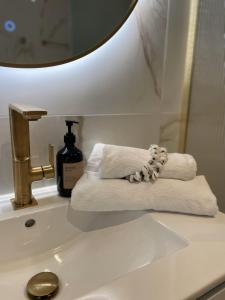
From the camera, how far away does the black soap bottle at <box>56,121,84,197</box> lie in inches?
25.2

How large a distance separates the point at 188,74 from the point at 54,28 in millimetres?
481

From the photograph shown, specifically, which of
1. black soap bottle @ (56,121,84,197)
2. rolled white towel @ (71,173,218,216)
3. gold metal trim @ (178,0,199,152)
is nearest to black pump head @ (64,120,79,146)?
black soap bottle @ (56,121,84,197)

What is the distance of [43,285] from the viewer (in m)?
0.50

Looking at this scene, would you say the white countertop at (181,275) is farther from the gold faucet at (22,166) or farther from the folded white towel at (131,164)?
the gold faucet at (22,166)

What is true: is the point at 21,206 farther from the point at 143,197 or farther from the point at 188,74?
the point at 188,74

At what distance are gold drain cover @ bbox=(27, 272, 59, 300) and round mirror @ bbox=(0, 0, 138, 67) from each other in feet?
1.56

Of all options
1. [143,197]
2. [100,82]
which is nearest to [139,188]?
[143,197]

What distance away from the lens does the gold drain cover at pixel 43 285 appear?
0.48 metres

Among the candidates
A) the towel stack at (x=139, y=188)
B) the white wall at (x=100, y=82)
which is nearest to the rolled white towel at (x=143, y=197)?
the towel stack at (x=139, y=188)

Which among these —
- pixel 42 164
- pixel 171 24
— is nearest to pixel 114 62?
pixel 171 24

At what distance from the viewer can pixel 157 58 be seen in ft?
2.64

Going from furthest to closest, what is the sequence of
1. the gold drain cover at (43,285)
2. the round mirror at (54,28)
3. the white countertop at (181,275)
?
the round mirror at (54,28) < the gold drain cover at (43,285) < the white countertop at (181,275)

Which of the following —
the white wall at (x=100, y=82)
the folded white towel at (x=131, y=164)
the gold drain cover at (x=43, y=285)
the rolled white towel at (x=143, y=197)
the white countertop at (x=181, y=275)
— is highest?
the white wall at (x=100, y=82)

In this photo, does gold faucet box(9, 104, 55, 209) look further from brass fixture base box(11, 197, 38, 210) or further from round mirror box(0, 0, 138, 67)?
round mirror box(0, 0, 138, 67)
